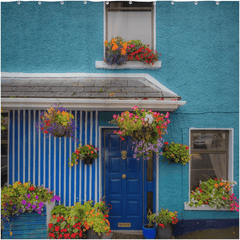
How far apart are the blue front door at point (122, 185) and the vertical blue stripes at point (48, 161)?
0.37m

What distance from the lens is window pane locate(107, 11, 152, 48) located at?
179 inches

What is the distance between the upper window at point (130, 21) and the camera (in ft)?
14.9

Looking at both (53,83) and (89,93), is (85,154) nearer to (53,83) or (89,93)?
(89,93)

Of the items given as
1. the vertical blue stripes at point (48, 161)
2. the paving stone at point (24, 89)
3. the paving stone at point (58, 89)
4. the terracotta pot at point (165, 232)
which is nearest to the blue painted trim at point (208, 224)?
the terracotta pot at point (165, 232)

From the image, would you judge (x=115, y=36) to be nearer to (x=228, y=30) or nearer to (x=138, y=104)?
(x=138, y=104)

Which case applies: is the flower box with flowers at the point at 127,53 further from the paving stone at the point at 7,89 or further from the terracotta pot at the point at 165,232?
the terracotta pot at the point at 165,232

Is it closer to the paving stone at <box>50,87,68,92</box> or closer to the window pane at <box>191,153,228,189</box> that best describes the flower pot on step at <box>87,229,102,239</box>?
the window pane at <box>191,153,228,189</box>

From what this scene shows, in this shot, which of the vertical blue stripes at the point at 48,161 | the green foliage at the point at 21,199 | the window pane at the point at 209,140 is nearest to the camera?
the green foliage at the point at 21,199

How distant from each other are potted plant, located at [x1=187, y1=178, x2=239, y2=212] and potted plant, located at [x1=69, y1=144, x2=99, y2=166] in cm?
234

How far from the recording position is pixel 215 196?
4266 millimetres

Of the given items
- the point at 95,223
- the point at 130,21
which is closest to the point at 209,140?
the point at 95,223

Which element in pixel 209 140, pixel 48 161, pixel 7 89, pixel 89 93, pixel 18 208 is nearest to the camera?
pixel 18 208

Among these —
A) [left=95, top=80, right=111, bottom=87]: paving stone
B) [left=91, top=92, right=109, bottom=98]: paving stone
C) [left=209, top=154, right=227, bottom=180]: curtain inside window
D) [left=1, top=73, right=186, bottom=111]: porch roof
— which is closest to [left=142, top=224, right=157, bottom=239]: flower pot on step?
[left=209, top=154, right=227, bottom=180]: curtain inside window

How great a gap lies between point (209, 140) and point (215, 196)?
1202 mm
